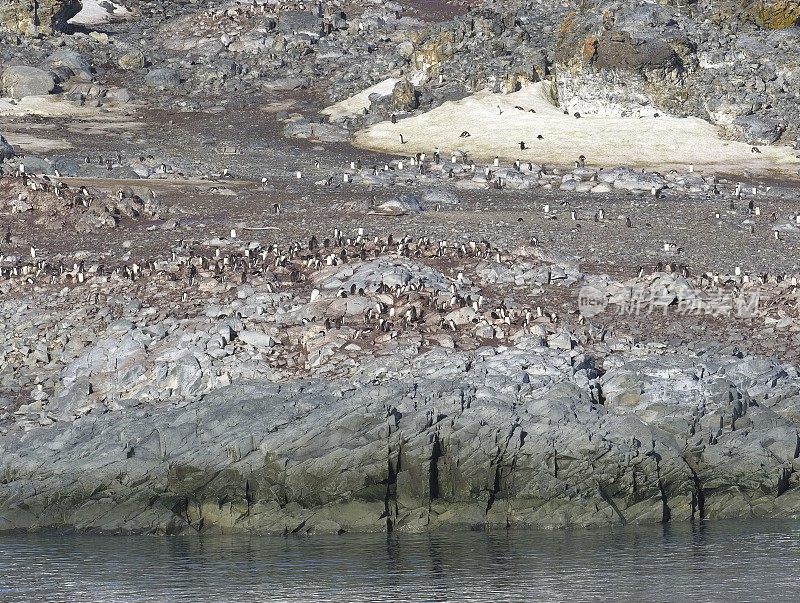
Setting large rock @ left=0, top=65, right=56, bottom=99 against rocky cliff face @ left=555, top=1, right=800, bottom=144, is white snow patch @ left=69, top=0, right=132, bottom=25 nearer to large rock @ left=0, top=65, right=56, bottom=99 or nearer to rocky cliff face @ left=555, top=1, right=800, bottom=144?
large rock @ left=0, top=65, right=56, bottom=99

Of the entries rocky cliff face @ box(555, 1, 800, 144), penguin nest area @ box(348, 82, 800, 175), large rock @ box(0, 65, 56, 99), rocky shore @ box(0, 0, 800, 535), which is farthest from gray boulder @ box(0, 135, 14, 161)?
rocky cliff face @ box(555, 1, 800, 144)

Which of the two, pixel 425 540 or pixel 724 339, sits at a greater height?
pixel 724 339

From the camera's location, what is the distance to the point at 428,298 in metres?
35.9

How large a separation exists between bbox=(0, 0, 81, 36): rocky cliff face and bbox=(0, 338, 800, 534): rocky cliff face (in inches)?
2485

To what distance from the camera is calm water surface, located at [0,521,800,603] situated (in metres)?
23.4


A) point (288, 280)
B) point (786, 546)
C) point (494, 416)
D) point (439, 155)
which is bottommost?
point (786, 546)

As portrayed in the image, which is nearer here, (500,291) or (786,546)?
(786,546)

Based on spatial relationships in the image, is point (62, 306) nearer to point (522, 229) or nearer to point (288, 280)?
point (288, 280)

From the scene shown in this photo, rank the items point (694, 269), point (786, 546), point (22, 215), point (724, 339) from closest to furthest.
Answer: point (786, 546) < point (724, 339) < point (694, 269) < point (22, 215)

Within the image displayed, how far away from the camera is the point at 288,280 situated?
3862 cm

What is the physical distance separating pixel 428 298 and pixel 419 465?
864 centimetres

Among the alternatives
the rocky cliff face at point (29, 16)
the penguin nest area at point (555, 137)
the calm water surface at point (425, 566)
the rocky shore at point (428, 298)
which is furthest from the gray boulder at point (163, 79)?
the calm water surface at point (425, 566)

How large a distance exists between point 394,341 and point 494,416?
201 inches

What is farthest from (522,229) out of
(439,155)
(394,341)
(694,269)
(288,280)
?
(439,155)
